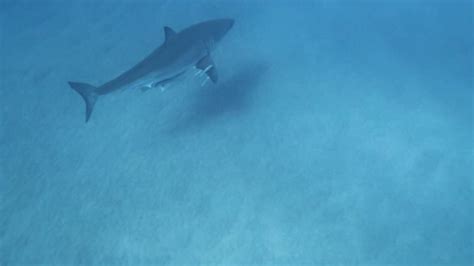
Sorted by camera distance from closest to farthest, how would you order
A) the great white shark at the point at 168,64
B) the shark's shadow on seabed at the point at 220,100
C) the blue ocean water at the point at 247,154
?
the blue ocean water at the point at 247,154
the great white shark at the point at 168,64
the shark's shadow on seabed at the point at 220,100

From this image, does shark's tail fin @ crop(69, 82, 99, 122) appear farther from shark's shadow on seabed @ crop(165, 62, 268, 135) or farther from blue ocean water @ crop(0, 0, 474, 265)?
shark's shadow on seabed @ crop(165, 62, 268, 135)

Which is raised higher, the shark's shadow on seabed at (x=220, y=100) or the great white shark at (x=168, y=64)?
the great white shark at (x=168, y=64)

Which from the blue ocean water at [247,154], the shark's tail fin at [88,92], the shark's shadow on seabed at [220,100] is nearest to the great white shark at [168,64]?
the shark's tail fin at [88,92]

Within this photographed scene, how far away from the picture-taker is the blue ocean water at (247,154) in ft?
18.5

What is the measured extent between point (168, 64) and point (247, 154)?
2202 mm

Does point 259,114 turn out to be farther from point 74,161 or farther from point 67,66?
point 67,66

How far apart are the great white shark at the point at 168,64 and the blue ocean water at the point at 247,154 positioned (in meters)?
1.42

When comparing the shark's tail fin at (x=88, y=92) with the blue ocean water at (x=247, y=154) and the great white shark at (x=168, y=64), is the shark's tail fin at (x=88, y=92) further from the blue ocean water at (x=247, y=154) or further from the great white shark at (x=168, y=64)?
Result: the blue ocean water at (x=247, y=154)

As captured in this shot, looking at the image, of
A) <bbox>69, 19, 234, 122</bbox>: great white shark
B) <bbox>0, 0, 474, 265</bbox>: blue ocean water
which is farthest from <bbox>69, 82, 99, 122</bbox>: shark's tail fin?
<bbox>0, 0, 474, 265</bbox>: blue ocean water

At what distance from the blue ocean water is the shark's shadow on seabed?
0.04 m

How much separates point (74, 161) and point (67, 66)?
11.8ft

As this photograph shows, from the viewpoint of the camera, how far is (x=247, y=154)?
6.84m

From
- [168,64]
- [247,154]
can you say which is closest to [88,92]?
[168,64]

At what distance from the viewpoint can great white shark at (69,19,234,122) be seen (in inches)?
232
